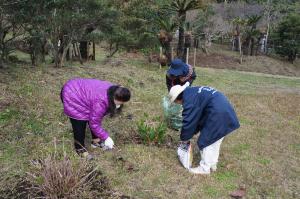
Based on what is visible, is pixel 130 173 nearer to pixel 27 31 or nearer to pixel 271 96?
pixel 27 31

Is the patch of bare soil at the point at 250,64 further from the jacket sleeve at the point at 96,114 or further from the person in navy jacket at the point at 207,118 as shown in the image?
the jacket sleeve at the point at 96,114

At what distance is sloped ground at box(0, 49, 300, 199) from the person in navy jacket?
384mm

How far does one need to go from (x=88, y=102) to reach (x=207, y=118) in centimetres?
140

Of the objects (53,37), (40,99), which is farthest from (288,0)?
(40,99)

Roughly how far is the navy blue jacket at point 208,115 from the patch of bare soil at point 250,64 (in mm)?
14431

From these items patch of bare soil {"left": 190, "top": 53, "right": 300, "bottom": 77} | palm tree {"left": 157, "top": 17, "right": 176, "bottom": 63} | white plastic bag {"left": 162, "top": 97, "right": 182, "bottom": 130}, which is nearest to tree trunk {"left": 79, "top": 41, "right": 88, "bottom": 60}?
palm tree {"left": 157, "top": 17, "right": 176, "bottom": 63}

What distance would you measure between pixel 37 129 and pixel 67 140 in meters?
0.59

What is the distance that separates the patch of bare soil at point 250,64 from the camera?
19.3m

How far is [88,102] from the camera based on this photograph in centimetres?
460

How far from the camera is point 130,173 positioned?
14.6 ft

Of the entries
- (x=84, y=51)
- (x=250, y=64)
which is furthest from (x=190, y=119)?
(x=250, y=64)

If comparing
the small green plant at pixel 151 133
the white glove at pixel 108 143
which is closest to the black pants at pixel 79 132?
the white glove at pixel 108 143

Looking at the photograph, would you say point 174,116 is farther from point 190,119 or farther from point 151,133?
point 190,119

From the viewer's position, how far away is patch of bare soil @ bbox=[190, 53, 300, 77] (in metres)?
19.3
